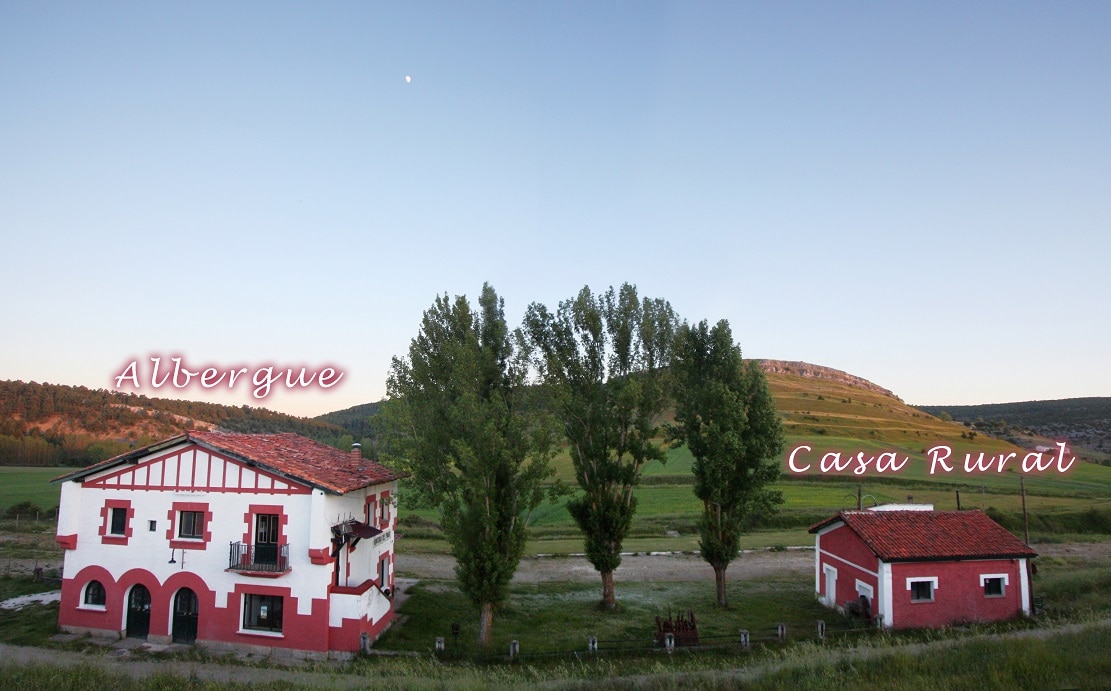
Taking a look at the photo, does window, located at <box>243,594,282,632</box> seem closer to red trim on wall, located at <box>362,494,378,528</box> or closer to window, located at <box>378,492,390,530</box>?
red trim on wall, located at <box>362,494,378,528</box>

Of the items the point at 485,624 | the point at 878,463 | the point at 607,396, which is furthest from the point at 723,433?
the point at 878,463

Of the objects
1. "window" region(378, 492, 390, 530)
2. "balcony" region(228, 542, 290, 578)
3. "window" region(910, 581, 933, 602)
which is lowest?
"window" region(910, 581, 933, 602)

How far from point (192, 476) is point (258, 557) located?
376cm

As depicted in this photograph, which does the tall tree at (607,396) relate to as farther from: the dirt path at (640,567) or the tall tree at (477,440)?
the dirt path at (640,567)

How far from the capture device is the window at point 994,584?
2555 centimetres

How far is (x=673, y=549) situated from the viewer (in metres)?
43.3

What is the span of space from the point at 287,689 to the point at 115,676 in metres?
4.72

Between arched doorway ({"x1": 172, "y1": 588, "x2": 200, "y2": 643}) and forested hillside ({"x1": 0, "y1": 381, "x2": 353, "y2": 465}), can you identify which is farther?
forested hillside ({"x1": 0, "y1": 381, "x2": 353, "y2": 465})

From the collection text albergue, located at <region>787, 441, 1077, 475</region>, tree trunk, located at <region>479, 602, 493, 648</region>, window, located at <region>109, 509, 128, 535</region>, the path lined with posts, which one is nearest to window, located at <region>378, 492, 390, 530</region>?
tree trunk, located at <region>479, 602, 493, 648</region>

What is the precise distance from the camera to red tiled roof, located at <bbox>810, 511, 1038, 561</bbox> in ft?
82.2

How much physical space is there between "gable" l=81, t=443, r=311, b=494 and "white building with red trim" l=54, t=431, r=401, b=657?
1.4 inches

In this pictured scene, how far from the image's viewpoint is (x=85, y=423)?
392ft

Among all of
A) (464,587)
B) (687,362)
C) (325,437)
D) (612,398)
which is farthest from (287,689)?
(325,437)

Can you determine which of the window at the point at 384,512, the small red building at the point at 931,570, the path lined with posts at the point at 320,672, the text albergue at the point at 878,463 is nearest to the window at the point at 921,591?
the small red building at the point at 931,570
